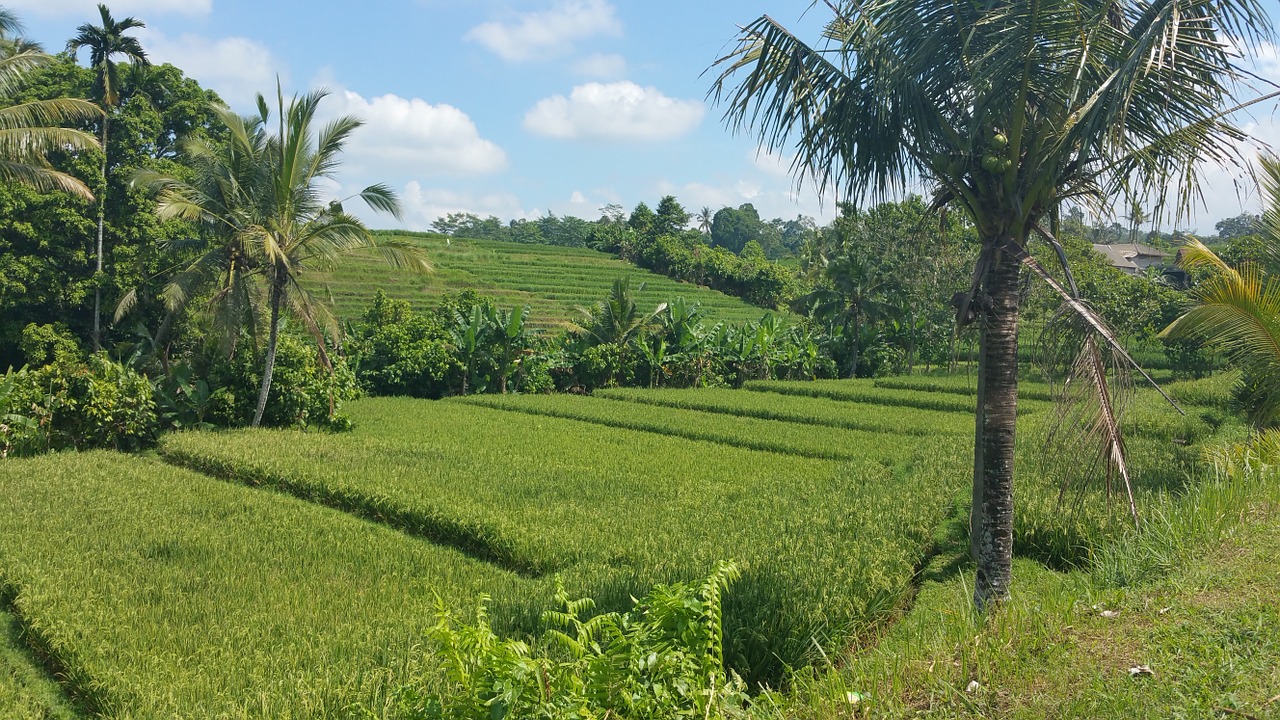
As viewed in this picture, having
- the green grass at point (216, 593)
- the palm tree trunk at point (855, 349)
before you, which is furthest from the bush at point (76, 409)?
the palm tree trunk at point (855, 349)

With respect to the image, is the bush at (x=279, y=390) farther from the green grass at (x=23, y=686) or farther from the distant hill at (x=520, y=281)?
the distant hill at (x=520, y=281)

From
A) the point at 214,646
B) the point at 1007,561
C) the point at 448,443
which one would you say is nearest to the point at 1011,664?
the point at 1007,561

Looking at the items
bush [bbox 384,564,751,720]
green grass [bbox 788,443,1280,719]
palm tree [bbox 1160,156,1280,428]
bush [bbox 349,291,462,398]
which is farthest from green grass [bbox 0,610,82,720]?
bush [bbox 349,291,462,398]

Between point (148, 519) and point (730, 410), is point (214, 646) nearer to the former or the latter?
point (148, 519)

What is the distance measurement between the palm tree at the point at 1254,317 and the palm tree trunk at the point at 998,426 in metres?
4.75

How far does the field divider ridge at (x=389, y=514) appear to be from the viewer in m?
6.85

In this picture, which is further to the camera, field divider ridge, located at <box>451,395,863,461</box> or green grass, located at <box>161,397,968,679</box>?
field divider ridge, located at <box>451,395,863,461</box>

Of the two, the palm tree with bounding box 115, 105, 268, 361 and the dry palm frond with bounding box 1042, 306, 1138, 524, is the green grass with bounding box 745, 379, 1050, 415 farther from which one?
the palm tree with bounding box 115, 105, 268, 361

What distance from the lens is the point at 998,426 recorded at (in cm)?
508

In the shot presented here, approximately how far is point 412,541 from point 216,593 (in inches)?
73.6

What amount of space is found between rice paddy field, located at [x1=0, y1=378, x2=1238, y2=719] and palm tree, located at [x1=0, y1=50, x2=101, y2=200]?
568 cm

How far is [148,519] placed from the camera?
748 cm

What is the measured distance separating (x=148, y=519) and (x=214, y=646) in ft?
11.7

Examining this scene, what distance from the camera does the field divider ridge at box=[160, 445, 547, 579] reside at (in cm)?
685
